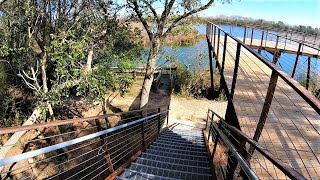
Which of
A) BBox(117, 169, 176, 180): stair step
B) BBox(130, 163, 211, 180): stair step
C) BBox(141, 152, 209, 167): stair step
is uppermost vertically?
BBox(117, 169, 176, 180): stair step

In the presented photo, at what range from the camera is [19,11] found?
7.35m

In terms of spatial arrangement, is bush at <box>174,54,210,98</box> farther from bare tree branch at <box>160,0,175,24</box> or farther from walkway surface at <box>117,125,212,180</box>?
walkway surface at <box>117,125,212,180</box>

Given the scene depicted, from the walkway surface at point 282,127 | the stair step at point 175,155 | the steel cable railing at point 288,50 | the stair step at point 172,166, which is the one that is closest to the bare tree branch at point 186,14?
the steel cable railing at point 288,50

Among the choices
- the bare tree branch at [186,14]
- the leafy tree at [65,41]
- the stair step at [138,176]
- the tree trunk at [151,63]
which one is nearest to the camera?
the stair step at [138,176]

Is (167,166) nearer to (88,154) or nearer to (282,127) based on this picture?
(282,127)

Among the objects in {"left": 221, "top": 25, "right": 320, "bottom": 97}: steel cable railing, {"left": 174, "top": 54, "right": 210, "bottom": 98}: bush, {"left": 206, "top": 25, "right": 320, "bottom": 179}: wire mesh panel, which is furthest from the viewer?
{"left": 174, "top": 54, "right": 210, "bottom": 98}: bush

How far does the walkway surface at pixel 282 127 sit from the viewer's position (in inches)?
131

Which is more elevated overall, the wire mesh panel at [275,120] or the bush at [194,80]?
the wire mesh panel at [275,120]

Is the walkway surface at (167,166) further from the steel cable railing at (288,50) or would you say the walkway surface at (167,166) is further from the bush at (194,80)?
the bush at (194,80)

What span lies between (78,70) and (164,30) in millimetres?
4581

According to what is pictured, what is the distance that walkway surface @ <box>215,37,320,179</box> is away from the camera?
10.9ft

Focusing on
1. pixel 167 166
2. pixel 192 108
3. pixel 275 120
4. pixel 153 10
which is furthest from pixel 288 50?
pixel 167 166

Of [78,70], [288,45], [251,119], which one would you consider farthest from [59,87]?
[288,45]

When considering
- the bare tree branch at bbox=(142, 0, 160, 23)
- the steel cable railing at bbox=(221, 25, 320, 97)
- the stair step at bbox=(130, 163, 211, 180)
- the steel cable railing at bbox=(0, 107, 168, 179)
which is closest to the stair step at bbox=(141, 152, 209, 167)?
the steel cable railing at bbox=(0, 107, 168, 179)
